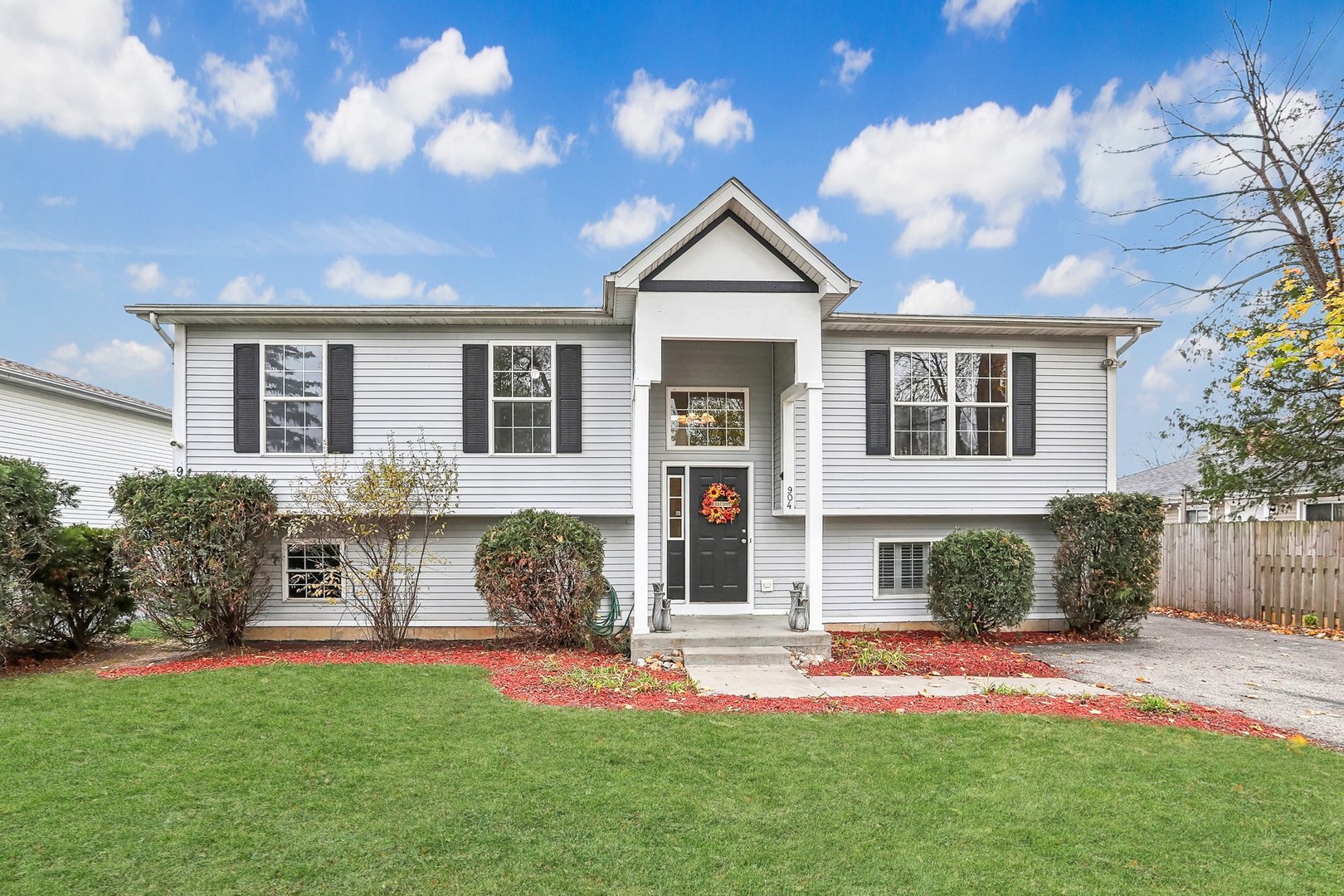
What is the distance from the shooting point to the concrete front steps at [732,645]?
7426 millimetres

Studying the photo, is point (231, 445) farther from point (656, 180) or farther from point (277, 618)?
point (656, 180)

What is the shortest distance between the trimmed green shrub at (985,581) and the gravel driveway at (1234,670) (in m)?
0.58

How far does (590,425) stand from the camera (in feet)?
30.3

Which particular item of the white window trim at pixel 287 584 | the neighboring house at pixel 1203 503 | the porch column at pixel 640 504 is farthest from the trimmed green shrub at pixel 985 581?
the white window trim at pixel 287 584

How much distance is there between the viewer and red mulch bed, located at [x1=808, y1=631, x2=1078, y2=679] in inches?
282

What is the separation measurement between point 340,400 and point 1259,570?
14376 millimetres

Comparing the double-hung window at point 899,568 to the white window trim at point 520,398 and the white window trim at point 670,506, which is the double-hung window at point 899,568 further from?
the white window trim at point 520,398

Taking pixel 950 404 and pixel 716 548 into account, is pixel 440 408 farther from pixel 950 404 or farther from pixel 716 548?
pixel 950 404

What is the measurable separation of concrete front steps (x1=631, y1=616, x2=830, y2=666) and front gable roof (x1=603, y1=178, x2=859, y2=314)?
12.5ft

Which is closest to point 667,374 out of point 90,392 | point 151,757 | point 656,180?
point 151,757

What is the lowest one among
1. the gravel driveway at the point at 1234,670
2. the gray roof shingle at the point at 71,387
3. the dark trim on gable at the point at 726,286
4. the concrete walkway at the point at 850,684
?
the gravel driveway at the point at 1234,670

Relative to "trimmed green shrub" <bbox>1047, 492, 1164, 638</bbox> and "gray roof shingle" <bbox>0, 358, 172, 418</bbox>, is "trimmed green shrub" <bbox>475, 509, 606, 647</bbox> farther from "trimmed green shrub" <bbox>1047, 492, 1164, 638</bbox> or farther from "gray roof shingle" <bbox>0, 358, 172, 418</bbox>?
"gray roof shingle" <bbox>0, 358, 172, 418</bbox>

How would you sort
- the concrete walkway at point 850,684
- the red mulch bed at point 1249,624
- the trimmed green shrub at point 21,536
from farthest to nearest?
the red mulch bed at point 1249,624, the trimmed green shrub at point 21,536, the concrete walkway at point 850,684

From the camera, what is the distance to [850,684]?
6.58 metres
